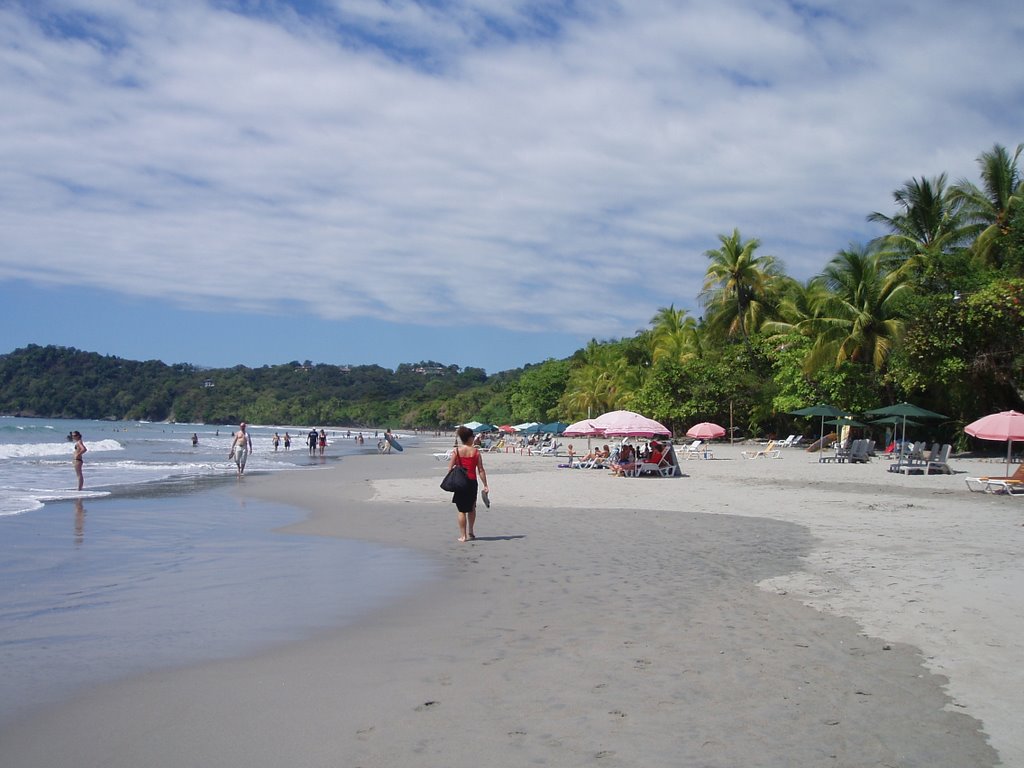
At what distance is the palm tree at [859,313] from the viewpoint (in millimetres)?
33594

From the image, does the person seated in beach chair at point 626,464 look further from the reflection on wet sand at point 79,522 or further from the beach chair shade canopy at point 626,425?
the reflection on wet sand at point 79,522

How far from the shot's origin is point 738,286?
150ft

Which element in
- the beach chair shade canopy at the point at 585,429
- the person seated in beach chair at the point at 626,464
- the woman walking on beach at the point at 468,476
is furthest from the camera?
the beach chair shade canopy at the point at 585,429

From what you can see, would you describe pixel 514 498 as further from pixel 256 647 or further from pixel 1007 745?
pixel 1007 745

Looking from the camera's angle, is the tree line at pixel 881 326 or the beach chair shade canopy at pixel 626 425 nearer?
the beach chair shade canopy at pixel 626 425

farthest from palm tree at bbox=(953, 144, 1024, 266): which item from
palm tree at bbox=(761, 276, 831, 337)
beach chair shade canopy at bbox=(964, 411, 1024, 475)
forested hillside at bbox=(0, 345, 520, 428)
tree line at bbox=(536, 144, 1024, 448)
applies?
forested hillside at bbox=(0, 345, 520, 428)

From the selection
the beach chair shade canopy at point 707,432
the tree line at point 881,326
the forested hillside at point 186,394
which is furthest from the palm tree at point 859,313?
the forested hillside at point 186,394

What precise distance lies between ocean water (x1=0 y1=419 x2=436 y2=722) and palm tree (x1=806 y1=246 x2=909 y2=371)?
26598mm

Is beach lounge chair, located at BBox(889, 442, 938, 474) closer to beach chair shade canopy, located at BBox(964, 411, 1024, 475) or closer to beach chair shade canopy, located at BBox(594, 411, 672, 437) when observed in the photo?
beach chair shade canopy, located at BBox(964, 411, 1024, 475)

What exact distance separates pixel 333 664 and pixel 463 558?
4140mm

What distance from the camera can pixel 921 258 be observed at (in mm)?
31391

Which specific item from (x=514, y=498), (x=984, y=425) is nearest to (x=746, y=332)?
(x=984, y=425)

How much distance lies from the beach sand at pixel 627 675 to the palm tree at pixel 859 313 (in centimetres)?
2524

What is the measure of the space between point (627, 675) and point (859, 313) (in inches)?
1257
